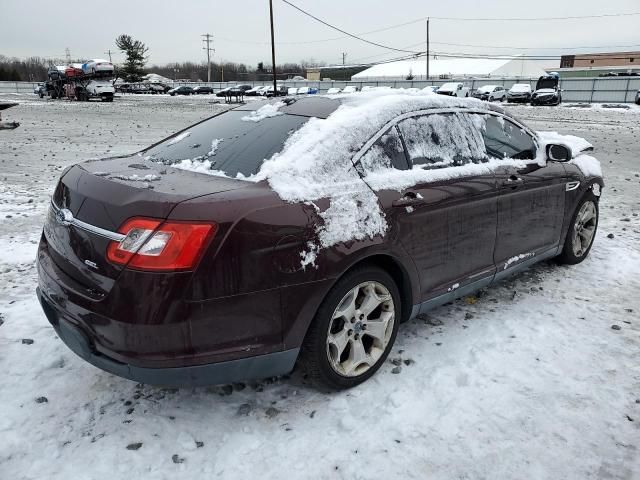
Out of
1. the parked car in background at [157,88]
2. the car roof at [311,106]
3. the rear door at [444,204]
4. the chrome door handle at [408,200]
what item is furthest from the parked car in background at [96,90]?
the chrome door handle at [408,200]

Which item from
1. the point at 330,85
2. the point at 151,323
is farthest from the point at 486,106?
the point at 330,85

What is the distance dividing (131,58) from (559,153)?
87123 millimetres

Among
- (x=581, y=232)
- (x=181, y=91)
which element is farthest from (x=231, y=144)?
(x=181, y=91)

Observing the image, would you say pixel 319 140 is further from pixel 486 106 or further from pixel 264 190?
pixel 486 106

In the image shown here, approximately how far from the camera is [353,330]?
291 cm

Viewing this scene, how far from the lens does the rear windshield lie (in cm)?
294

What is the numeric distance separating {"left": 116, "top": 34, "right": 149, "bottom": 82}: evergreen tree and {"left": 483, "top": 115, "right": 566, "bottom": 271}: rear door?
85823mm

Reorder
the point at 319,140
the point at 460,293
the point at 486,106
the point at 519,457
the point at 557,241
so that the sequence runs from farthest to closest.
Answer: the point at 557,241 → the point at 486,106 → the point at 460,293 → the point at 319,140 → the point at 519,457

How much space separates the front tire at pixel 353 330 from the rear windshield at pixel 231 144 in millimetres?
835

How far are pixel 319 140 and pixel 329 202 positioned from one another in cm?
43

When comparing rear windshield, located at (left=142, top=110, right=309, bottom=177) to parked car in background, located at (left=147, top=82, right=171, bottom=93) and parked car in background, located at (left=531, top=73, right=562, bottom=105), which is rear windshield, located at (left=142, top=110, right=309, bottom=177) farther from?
parked car in background, located at (left=147, top=82, right=171, bottom=93)

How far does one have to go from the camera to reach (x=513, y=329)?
12.1 feet

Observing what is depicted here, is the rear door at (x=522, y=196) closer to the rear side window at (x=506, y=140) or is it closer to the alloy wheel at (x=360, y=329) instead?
the rear side window at (x=506, y=140)

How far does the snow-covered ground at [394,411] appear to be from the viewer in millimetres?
2414
